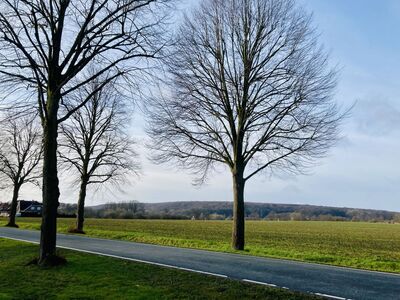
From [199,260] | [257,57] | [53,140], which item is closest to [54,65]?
[53,140]

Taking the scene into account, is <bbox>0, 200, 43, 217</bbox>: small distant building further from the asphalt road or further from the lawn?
the lawn

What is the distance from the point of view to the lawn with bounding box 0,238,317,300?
860cm

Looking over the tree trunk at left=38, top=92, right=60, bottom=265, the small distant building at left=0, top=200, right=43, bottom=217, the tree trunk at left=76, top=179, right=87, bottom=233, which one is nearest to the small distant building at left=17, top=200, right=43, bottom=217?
the small distant building at left=0, top=200, right=43, bottom=217

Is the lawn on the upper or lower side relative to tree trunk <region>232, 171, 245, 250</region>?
lower

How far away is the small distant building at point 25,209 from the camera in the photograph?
3974 inches

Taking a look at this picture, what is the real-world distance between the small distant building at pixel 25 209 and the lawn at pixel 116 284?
93.9 meters

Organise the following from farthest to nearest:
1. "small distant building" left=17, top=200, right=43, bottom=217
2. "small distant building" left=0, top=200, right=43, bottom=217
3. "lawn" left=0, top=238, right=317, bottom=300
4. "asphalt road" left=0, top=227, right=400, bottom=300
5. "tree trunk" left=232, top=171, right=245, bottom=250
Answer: "small distant building" left=17, top=200, right=43, bottom=217 → "small distant building" left=0, top=200, right=43, bottom=217 → "tree trunk" left=232, top=171, right=245, bottom=250 → "asphalt road" left=0, top=227, right=400, bottom=300 → "lawn" left=0, top=238, right=317, bottom=300

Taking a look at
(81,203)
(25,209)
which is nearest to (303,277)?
(81,203)

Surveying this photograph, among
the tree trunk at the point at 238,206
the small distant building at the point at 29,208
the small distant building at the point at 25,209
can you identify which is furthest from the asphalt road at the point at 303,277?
the small distant building at the point at 29,208

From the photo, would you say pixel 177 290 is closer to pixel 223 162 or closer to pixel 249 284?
pixel 249 284

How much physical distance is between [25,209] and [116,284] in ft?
339

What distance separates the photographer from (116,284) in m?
9.68

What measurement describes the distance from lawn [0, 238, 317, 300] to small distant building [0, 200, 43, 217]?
9389 centimetres

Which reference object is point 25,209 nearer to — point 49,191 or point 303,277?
point 49,191
